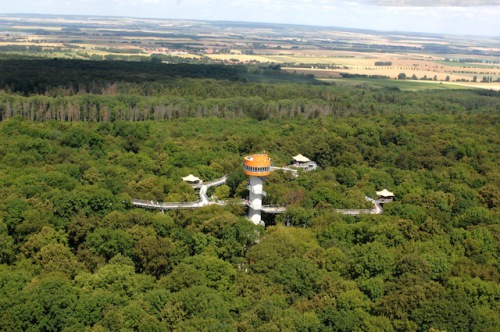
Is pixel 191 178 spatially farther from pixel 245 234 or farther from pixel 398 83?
pixel 398 83

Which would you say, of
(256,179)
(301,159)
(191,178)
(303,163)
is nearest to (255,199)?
Answer: (256,179)

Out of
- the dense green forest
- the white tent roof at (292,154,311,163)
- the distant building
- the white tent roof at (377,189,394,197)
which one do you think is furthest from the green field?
the white tent roof at (377,189,394,197)

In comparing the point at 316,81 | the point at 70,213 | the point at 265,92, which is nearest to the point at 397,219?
the point at 70,213

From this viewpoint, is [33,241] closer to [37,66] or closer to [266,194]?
[266,194]

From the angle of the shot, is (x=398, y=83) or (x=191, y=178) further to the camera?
(x=398, y=83)

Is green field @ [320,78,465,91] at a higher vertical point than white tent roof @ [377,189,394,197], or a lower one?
higher

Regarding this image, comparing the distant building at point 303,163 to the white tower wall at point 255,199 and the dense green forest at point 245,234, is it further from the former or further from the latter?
the white tower wall at point 255,199

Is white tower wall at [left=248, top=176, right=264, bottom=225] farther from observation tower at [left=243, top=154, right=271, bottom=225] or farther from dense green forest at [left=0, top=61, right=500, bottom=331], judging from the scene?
dense green forest at [left=0, top=61, right=500, bottom=331]
